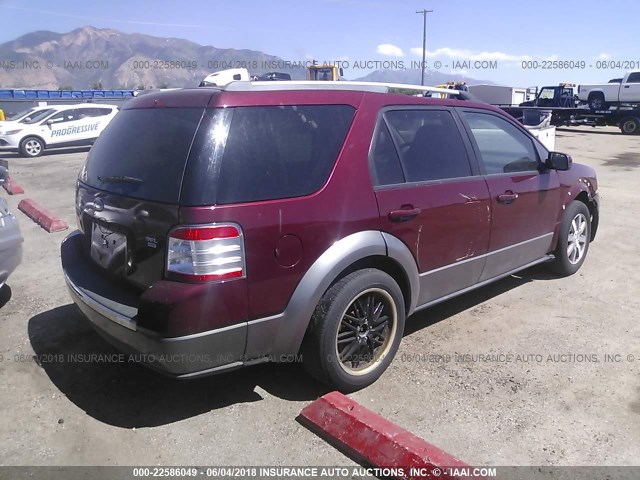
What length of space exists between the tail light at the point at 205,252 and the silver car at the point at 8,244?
2.29m

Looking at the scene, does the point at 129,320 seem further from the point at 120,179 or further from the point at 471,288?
the point at 471,288

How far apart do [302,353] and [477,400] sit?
113 cm

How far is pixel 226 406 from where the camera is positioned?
3111 mm

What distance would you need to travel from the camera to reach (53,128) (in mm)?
16328

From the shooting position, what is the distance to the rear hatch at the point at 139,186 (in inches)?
104

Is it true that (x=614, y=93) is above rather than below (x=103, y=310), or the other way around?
above

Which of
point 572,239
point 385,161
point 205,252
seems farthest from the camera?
point 572,239

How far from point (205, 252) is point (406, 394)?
1607mm

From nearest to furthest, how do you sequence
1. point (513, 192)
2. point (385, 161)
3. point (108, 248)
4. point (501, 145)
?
point (108, 248), point (385, 161), point (513, 192), point (501, 145)

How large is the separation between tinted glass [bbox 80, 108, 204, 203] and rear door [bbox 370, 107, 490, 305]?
1173 millimetres

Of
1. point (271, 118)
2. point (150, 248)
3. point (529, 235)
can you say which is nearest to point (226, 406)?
point (150, 248)

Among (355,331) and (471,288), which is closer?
(355,331)

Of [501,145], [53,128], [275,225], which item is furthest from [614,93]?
[275,225]

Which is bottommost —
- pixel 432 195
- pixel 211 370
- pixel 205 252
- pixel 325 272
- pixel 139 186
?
pixel 211 370
